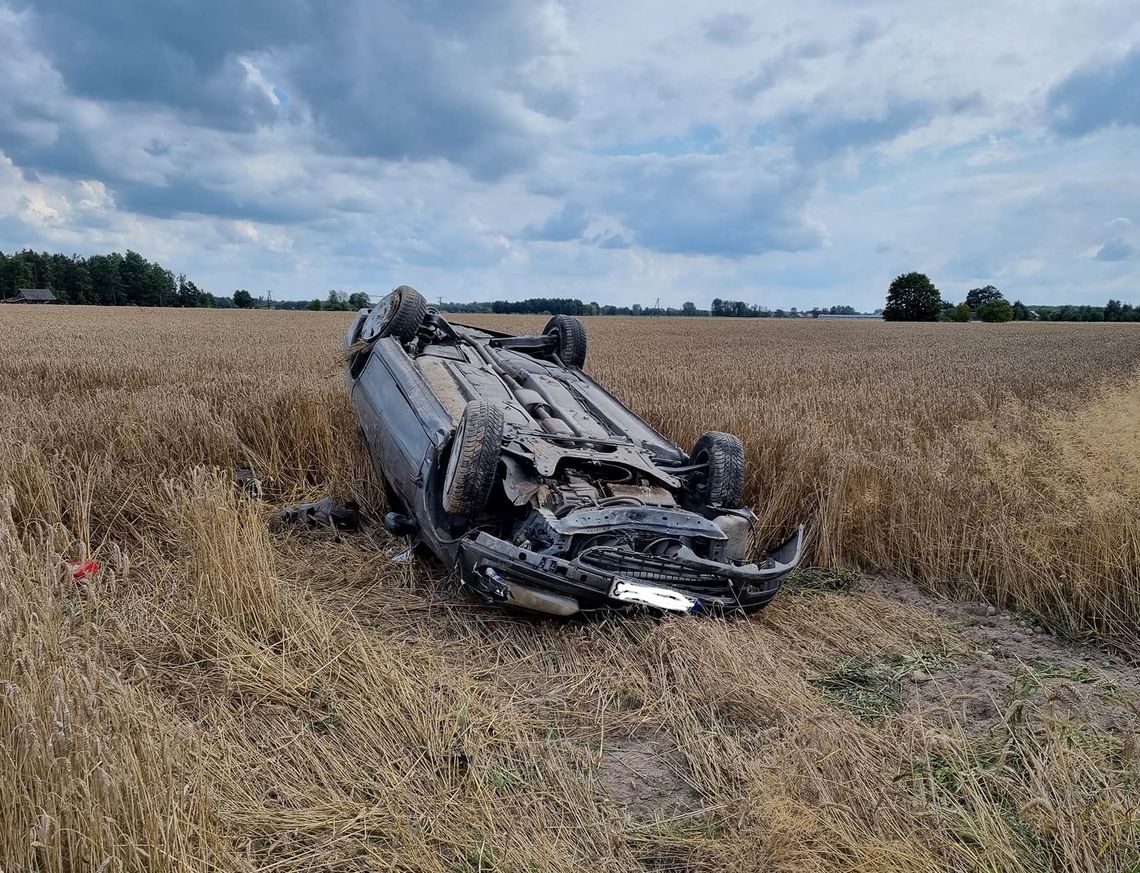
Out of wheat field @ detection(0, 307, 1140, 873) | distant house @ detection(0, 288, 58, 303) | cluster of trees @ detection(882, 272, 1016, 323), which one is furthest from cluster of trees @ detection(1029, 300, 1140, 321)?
distant house @ detection(0, 288, 58, 303)

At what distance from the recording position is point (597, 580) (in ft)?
12.7

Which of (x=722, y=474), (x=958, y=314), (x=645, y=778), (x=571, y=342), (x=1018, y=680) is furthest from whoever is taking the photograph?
(x=958, y=314)

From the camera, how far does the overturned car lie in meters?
3.95

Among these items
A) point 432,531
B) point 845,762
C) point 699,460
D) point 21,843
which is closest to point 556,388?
point 699,460

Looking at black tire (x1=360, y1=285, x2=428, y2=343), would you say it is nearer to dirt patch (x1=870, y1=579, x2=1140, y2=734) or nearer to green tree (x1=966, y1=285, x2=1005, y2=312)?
dirt patch (x1=870, y1=579, x2=1140, y2=734)

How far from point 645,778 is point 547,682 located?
83 cm

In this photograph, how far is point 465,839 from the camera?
2.47 metres

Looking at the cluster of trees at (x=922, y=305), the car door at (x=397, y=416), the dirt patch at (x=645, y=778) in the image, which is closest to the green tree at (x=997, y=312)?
the cluster of trees at (x=922, y=305)

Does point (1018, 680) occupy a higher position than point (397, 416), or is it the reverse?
point (397, 416)

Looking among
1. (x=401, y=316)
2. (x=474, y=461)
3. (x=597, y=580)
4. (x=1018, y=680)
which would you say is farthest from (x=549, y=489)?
(x=401, y=316)

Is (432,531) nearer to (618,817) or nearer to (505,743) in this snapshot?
(505,743)

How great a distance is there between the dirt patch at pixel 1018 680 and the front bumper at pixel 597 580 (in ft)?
3.31

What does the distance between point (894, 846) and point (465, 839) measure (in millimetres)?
1385

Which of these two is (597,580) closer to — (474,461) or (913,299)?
(474,461)
